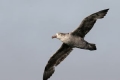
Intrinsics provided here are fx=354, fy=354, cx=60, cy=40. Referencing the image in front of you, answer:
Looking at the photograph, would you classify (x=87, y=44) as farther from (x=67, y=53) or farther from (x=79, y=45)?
(x=67, y=53)

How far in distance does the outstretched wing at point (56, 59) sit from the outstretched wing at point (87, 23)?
2.29m

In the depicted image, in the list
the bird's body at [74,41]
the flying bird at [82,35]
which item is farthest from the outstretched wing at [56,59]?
the bird's body at [74,41]

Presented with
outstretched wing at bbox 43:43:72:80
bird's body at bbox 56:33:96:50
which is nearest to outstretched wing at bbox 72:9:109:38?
bird's body at bbox 56:33:96:50

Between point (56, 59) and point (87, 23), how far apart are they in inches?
160

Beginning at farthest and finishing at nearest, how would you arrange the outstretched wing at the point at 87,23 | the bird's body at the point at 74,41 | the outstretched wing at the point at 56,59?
the outstretched wing at the point at 56,59 < the outstretched wing at the point at 87,23 < the bird's body at the point at 74,41

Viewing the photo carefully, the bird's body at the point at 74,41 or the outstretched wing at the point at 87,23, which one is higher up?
the outstretched wing at the point at 87,23

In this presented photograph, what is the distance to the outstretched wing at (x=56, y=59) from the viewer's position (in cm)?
2475

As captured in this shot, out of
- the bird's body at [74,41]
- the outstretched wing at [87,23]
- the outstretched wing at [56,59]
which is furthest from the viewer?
the outstretched wing at [56,59]

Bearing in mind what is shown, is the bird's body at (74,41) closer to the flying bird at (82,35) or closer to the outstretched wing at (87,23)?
the flying bird at (82,35)

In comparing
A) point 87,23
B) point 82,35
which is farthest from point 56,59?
point 87,23

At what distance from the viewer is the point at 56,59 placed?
25.0 m

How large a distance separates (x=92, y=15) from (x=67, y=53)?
13.0 feet

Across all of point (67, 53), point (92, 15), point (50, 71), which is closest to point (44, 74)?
point (50, 71)

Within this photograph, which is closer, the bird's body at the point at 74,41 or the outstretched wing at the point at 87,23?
the bird's body at the point at 74,41
